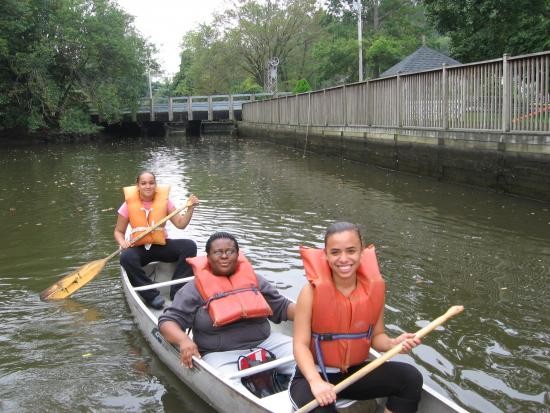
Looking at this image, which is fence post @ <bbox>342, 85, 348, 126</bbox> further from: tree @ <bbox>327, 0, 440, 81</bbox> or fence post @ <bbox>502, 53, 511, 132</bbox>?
tree @ <bbox>327, 0, 440, 81</bbox>

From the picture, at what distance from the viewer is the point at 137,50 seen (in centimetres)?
4081

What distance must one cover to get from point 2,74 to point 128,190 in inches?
1168

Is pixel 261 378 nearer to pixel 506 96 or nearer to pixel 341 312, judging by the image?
pixel 341 312

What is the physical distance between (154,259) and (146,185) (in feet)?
2.69

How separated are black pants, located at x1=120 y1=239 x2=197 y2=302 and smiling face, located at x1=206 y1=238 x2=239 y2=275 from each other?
1933mm

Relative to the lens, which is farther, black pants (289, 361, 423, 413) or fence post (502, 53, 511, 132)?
fence post (502, 53, 511, 132)

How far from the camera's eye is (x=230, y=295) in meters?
4.24

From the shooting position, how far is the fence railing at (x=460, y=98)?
10.6 metres

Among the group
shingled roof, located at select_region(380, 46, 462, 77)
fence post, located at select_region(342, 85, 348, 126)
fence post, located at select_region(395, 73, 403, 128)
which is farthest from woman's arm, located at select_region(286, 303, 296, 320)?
shingled roof, located at select_region(380, 46, 462, 77)

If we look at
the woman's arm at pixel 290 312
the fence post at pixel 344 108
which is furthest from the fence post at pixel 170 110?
the woman's arm at pixel 290 312

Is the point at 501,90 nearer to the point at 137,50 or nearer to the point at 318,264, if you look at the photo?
the point at 318,264

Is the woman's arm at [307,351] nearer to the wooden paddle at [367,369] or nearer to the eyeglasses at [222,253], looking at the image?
the wooden paddle at [367,369]

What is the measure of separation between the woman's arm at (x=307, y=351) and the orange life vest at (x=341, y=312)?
0.05 metres

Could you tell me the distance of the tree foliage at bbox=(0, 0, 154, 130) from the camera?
1251 inches
